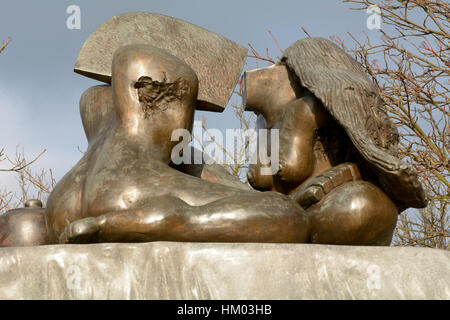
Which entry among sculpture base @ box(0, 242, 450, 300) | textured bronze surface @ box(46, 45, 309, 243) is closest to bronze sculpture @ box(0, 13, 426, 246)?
textured bronze surface @ box(46, 45, 309, 243)

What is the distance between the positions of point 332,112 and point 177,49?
751 millimetres

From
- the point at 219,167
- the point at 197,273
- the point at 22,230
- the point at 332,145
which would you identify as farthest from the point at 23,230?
the point at 332,145

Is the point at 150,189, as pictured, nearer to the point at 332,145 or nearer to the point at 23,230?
the point at 23,230

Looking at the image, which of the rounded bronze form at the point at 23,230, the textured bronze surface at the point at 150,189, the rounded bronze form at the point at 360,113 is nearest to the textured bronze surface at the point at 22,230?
the rounded bronze form at the point at 23,230

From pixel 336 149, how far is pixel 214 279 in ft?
2.85

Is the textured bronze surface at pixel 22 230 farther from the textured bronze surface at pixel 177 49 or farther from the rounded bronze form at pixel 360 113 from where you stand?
the rounded bronze form at pixel 360 113

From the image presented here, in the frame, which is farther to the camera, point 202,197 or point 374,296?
point 202,197

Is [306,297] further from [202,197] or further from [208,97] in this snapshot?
[208,97]

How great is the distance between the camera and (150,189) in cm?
199

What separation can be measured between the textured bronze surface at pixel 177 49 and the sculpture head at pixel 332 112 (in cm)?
14

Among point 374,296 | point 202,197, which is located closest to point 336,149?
point 202,197

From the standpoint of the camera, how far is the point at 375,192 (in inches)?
81.4

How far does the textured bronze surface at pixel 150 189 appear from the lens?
71.9 inches

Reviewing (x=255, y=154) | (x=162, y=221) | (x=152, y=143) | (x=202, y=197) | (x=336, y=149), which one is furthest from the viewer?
(x=255, y=154)
